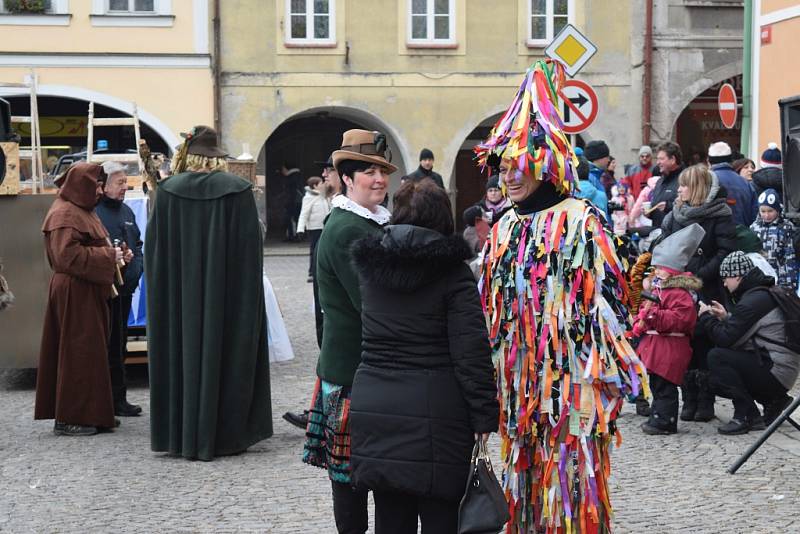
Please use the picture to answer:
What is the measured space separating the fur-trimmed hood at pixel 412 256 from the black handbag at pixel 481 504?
67cm

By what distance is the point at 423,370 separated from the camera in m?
4.84

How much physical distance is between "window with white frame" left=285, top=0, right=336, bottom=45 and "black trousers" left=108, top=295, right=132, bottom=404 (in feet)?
64.1

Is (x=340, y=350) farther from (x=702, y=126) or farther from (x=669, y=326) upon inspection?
(x=702, y=126)

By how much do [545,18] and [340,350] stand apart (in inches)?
964

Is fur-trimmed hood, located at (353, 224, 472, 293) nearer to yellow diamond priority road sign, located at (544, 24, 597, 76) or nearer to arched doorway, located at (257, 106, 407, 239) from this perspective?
yellow diamond priority road sign, located at (544, 24, 597, 76)

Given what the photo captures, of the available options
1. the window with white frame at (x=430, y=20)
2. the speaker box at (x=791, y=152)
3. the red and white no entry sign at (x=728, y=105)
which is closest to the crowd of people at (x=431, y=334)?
the speaker box at (x=791, y=152)

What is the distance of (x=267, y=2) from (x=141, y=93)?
318cm

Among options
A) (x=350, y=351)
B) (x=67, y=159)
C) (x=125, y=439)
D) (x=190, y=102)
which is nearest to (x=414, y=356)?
(x=350, y=351)

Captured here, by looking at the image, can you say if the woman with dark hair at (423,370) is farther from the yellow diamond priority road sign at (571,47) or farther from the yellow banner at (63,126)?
the yellow banner at (63,126)

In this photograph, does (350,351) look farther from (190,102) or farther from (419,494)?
(190,102)

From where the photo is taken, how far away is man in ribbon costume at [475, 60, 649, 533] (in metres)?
5.28

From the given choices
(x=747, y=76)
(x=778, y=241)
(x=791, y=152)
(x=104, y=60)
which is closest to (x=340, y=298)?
(x=791, y=152)

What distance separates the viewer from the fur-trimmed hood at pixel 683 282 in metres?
8.78

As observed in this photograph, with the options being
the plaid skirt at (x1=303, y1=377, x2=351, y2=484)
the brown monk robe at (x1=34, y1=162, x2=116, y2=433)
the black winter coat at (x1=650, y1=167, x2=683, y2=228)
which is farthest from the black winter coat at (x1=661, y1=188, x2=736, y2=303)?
the plaid skirt at (x1=303, y1=377, x2=351, y2=484)
